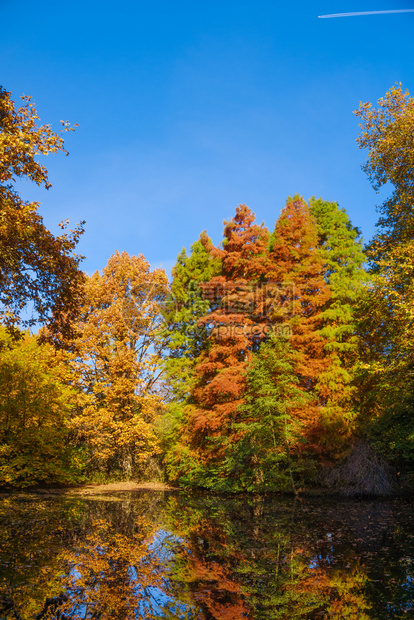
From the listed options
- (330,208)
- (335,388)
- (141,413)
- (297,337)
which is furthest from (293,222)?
(141,413)

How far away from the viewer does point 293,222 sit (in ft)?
74.7

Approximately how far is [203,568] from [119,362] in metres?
18.7

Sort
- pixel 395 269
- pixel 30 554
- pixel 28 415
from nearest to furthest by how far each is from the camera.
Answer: pixel 30 554
pixel 395 269
pixel 28 415

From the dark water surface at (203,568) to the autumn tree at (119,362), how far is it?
13.1 metres

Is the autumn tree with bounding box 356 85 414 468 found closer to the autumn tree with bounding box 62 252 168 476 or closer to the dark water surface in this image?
the dark water surface

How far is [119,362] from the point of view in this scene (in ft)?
77.4

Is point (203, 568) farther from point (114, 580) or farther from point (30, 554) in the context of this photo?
point (30, 554)

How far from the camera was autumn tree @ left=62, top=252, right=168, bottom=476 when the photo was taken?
75.9 ft

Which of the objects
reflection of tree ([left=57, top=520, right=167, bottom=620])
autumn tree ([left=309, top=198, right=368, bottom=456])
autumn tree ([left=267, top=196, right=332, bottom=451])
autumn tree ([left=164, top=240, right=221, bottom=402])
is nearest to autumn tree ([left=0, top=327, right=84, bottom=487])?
autumn tree ([left=164, top=240, right=221, bottom=402])

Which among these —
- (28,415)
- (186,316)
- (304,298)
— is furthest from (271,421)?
(186,316)

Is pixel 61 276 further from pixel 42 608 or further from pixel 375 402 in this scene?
pixel 375 402

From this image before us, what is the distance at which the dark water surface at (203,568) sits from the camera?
162 inches

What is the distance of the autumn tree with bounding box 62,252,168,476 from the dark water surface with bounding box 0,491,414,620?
43.0ft

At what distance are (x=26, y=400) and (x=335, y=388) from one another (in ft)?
42.5
